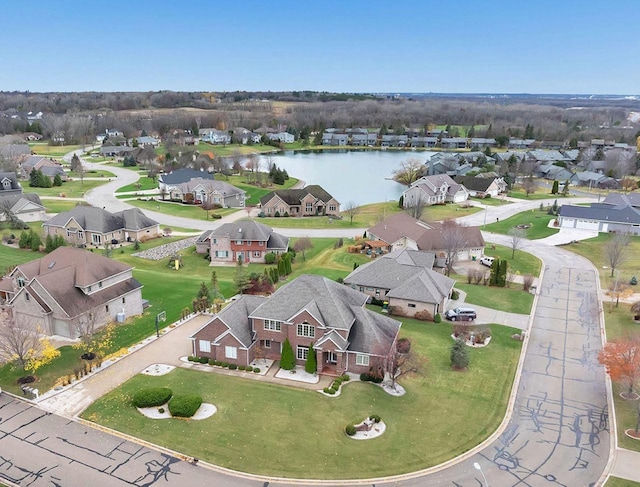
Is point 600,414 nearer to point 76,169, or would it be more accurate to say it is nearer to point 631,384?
point 631,384

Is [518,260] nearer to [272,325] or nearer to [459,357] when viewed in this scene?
[459,357]

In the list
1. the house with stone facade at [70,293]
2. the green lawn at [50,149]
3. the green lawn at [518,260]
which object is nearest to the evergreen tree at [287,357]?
the house with stone facade at [70,293]

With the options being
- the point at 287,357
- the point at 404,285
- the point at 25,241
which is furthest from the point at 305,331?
the point at 25,241

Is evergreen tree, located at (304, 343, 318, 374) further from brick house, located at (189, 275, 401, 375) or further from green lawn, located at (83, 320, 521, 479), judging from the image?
green lawn, located at (83, 320, 521, 479)

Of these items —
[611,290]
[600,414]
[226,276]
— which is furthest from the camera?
[226,276]

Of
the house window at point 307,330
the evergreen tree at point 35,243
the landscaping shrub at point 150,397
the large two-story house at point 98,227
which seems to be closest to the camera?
the landscaping shrub at point 150,397

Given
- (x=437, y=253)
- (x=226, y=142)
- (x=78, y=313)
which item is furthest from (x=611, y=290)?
(x=226, y=142)

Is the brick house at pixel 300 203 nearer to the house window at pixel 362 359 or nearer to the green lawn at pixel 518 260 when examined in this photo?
the green lawn at pixel 518 260

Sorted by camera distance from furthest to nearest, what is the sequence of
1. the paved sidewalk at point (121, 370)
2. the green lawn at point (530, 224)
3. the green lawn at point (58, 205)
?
1. the green lawn at point (58, 205)
2. the green lawn at point (530, 224)
3. the paved sidewalk at point (121, 370)
